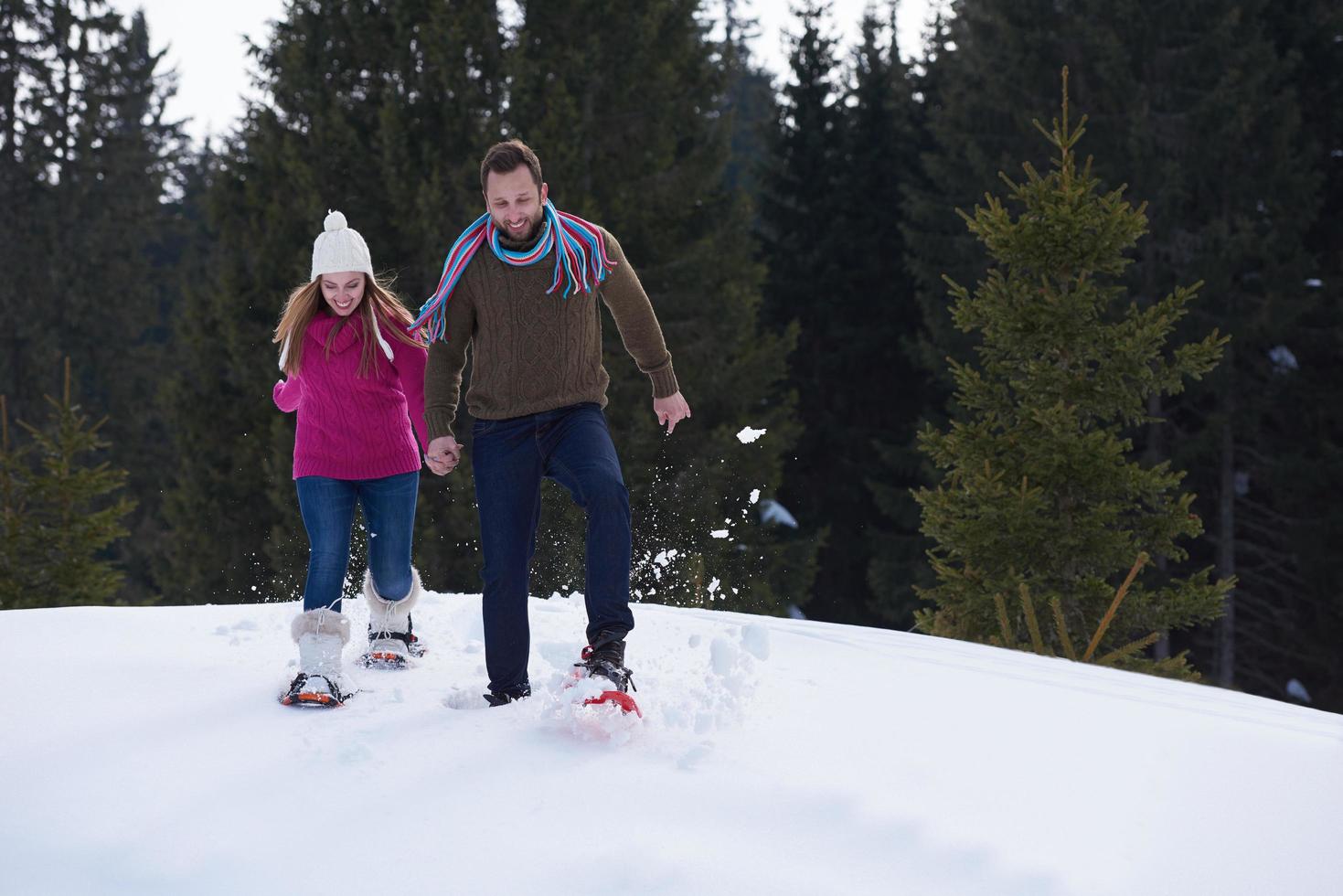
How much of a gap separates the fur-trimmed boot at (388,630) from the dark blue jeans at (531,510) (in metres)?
0.90

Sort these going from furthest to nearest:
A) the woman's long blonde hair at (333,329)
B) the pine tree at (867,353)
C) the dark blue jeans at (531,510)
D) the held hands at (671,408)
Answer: the pine tree at (867,353) < the woman's long blonde hair at (333,329) < the held hands at (671,408) < the dark blue jeans at (531,510)

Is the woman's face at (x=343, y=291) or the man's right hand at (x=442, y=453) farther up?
the woman's face at (x=343, y=291)

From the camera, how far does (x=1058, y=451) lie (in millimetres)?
9328

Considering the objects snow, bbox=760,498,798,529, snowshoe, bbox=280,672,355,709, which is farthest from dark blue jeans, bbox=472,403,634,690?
snow, bbox=760,498,798,529

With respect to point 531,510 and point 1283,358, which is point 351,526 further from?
point 1283,358

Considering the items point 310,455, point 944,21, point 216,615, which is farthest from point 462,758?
point 944,21

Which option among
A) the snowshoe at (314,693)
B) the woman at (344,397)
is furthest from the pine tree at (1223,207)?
the snowshoe at (314,693)

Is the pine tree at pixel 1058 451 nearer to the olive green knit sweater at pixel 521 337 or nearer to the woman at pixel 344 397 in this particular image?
the woman at pixel 344 397

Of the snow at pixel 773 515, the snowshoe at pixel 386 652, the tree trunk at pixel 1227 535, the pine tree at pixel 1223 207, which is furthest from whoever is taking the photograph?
the tree trunk at pixel 1227 535

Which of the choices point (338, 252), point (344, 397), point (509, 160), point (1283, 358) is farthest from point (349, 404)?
point (1283, 358)

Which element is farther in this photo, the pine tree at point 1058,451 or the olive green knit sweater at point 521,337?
the pine tree at point 1058,451

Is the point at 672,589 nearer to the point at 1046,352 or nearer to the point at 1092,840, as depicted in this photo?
the point at 1046,352

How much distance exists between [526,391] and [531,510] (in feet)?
1.33

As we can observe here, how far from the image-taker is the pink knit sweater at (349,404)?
181 inches
